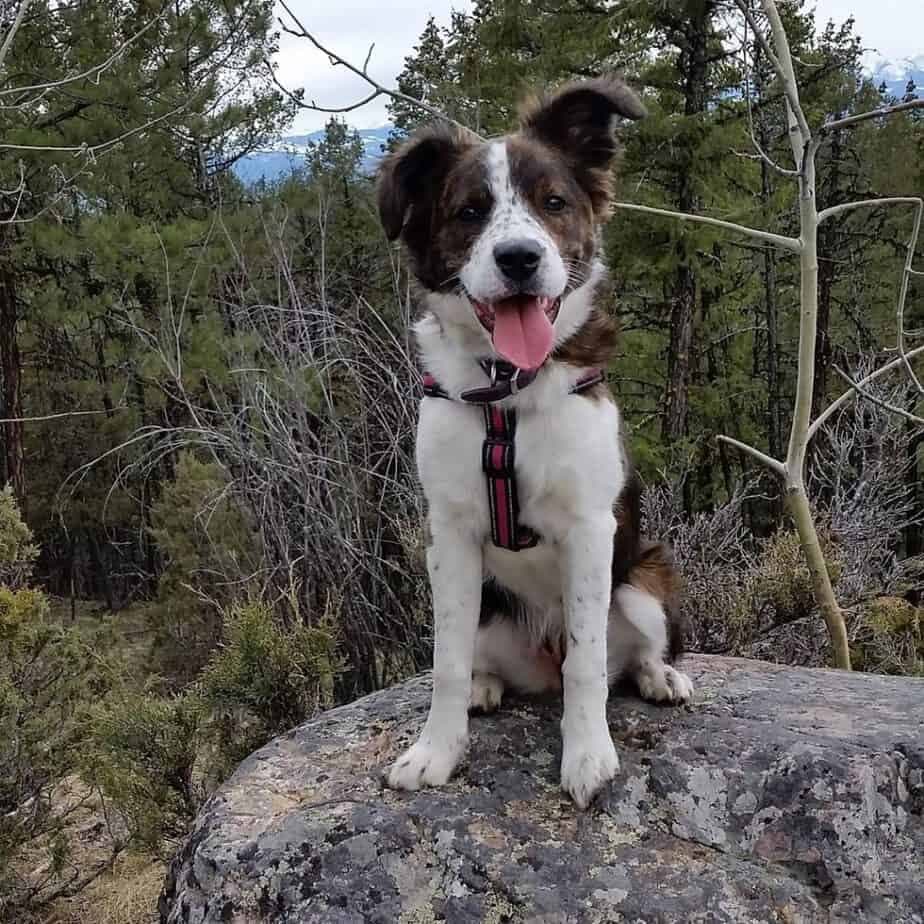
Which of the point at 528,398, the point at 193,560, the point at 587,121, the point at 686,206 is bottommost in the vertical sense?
the point at 193,560

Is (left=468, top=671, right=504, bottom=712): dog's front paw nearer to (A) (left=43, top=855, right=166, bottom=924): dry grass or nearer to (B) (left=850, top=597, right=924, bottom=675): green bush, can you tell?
(A) (left=43, top=855, right=166, bottom=924): dry grass

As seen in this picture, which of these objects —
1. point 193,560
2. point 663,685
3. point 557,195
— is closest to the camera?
point 557,195

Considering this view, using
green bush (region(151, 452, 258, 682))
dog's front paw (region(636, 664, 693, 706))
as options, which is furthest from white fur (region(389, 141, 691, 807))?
green bush (region(151, 452, 258, 682))

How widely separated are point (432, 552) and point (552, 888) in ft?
3.02

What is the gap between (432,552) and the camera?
2701 mm

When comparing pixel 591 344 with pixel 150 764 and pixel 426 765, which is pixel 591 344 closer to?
pixel 426 765

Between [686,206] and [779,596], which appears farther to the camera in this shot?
[686,206]

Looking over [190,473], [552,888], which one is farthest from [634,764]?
[190,473]

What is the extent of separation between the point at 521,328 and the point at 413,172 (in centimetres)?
68

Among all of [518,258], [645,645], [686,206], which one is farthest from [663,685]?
[686,206]

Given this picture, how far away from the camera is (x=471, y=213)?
2662 mm

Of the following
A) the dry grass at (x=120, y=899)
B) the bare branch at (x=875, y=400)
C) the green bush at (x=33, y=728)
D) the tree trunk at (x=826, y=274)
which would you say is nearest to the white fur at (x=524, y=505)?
the bare branch at (x=875, y=400)

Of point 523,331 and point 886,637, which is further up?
point 523,331

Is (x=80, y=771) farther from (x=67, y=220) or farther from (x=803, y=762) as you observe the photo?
(x=67, y=220)
